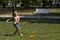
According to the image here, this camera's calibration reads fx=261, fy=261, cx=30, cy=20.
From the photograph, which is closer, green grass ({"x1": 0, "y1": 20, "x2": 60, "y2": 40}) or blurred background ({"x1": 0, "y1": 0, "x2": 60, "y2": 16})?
green grass ({"x1": 0, "y1": 20, "x2": 60, "y2": 40})

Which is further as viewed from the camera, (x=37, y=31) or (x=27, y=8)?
(x=27, y=8)

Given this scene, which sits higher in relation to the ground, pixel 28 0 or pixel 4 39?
pixel 4 39

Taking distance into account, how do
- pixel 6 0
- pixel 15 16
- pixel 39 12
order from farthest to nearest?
pixel 6 0 → pixel 39 12 → pixel 15 16

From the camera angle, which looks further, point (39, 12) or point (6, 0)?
point (6, 0)

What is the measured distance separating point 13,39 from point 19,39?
0.31 metres

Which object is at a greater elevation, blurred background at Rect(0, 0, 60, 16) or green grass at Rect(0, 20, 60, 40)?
green grass at Rect(0, 20, 60, 40)

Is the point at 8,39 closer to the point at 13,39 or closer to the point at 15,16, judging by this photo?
the point at 13,39

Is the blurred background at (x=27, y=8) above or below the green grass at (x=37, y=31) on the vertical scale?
below

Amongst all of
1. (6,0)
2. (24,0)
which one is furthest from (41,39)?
(24,0)

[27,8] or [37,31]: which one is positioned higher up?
[37,31]

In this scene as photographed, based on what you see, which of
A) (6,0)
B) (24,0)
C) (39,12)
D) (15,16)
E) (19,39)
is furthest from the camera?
(24,0)

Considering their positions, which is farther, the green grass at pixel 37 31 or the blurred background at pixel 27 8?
the blurred background at pixel 27 8

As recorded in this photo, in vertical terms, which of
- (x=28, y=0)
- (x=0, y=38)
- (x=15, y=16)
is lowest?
(x=28, y=0)

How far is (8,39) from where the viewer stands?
13.6 m
